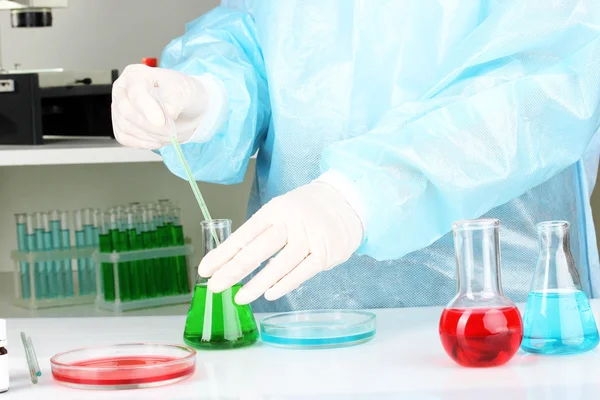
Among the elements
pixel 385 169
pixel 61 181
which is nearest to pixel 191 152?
pixel 385 169

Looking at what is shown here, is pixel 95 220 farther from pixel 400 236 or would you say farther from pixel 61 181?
pixel 400 236

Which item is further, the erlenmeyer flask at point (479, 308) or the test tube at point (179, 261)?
the test tube at point (179, 261)

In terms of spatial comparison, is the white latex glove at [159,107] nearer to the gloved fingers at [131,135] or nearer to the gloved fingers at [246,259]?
the gloved fingers at [131,135]

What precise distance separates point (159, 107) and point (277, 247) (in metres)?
0.28

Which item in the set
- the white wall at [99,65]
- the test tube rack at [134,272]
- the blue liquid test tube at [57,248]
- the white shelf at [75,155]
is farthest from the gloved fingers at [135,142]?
the white wall at [99,65]

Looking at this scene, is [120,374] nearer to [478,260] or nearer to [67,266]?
[478,260]

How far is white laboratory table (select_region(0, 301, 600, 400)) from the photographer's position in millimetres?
847

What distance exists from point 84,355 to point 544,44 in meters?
0.68

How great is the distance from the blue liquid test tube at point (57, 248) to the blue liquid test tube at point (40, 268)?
0.03 m

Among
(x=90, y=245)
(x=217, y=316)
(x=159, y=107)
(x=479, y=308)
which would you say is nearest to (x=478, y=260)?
(x=479, y=308)

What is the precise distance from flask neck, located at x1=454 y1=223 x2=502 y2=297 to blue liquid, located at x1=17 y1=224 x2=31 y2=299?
1.87m

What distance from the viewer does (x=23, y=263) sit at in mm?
2541

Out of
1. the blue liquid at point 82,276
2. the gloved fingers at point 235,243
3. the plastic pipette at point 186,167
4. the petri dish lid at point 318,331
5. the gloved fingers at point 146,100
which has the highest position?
the gloved fingers at point 146,100

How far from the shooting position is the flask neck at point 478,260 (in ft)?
2.95
